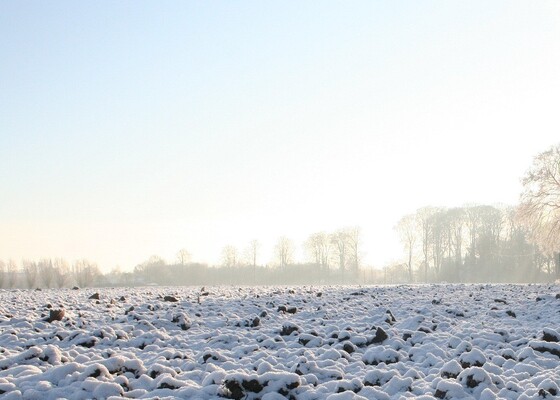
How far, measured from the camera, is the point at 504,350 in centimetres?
788

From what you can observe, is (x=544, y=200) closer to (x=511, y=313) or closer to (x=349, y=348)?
(x=511, y=313)

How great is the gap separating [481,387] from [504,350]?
2.59 metres

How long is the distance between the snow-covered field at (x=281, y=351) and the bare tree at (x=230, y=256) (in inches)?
3176

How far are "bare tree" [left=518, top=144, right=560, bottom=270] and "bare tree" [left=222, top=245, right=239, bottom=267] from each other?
229 ft

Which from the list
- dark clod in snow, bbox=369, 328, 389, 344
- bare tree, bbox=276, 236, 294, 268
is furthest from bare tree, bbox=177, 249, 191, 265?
dark clod in snow, bbox=369, 328, 389, 344

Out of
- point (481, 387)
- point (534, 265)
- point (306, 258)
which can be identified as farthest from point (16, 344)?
point (306, 258)

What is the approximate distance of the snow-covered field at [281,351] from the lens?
5918 mm

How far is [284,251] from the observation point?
94.6m

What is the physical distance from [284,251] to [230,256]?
1293 cm

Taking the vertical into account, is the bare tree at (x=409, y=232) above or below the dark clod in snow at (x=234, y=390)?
above

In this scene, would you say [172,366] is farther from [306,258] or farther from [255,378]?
[306,258]

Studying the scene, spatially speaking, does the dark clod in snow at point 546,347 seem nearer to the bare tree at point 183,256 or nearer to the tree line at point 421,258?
the tree line at point 421,258

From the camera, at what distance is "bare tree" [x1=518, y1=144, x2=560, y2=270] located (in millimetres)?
31422

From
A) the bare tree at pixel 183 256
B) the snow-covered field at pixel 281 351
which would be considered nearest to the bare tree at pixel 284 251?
the bare tree at pixel 183 256
